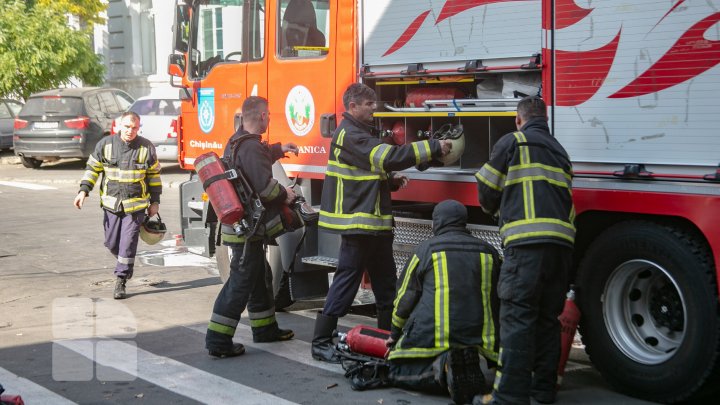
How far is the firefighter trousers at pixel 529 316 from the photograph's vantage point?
552cm

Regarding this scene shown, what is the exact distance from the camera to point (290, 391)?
6125 millimetres

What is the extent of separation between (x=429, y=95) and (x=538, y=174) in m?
1.95

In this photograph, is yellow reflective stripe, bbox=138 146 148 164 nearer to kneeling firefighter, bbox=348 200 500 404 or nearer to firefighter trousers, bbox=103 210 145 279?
firefighter trousers, bbox=103 210 145 279

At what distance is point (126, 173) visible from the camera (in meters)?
9.28

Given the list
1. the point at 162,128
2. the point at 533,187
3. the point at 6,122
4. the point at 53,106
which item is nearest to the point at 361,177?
the point at 533,187

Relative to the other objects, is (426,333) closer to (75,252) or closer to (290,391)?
(290,391)

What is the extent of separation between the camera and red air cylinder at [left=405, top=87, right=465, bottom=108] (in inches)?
287

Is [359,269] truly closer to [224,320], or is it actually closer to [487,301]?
[224,320]

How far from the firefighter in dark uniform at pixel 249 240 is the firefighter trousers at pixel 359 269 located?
1.99 ft

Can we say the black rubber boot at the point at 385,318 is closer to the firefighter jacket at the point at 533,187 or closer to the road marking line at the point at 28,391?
the firefighter jacket at the point at 533,187

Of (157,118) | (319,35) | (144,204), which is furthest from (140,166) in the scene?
(157,118)

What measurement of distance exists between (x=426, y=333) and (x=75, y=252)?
692 centimetres

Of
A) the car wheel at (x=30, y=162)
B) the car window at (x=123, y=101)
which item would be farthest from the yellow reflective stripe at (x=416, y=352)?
the car wheel at (x=30, y=162)

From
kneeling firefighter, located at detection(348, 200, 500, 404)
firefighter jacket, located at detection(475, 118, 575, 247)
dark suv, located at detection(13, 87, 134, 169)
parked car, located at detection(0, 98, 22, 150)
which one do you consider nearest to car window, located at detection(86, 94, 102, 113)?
dark suv, located at detection(13, 87, 134, 169)
